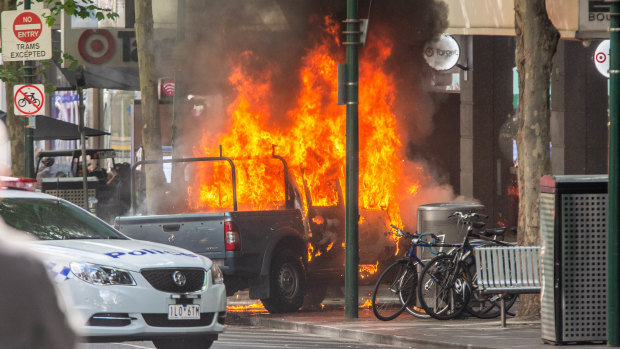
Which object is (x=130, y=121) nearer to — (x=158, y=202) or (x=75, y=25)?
(x=75, y=25)

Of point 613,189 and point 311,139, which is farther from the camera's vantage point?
point 311,139

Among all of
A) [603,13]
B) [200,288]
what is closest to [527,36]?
[603,13]

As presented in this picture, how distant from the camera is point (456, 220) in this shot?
14.0m

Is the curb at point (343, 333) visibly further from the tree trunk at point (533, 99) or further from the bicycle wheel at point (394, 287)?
the tree trunk at point (533, 99)

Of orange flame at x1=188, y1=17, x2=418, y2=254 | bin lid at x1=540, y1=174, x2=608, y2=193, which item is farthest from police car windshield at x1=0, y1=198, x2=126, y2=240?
orange flame at x1=188, y1=17, x2=418, y2=254

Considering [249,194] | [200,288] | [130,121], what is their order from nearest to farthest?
[200,288]
[249,194]
[130,121]

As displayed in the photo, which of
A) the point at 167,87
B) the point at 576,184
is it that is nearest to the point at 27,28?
the point at 167,87

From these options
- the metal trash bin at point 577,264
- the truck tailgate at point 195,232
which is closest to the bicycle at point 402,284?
the truck tailgate at point 195,232

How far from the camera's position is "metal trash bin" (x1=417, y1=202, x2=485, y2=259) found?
1402 centimetres

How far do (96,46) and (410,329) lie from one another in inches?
596

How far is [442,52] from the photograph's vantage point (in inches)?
909

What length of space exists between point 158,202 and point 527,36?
9623 millimetres

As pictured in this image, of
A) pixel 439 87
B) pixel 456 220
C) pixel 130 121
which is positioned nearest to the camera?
pixel 456 220

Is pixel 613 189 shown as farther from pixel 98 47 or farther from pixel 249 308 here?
pixel 98 47
